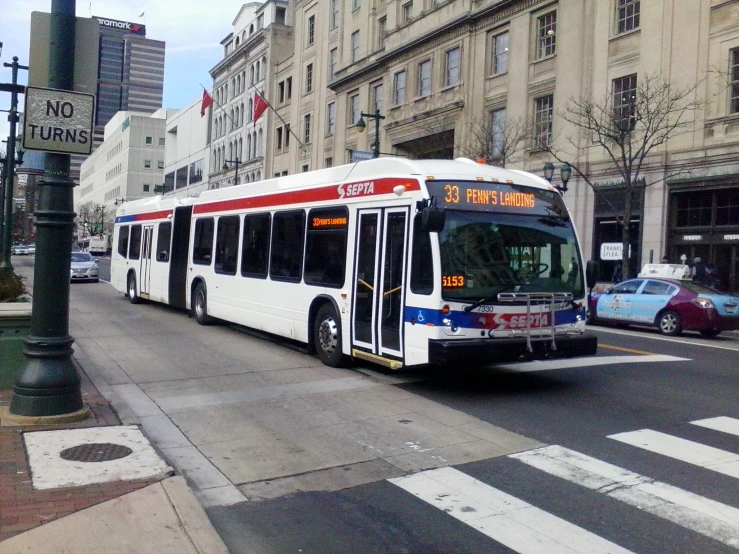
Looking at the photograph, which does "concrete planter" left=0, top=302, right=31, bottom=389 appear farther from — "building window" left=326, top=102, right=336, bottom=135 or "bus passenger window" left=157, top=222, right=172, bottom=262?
"building window" left=326, top=102, right=336, bottom=135

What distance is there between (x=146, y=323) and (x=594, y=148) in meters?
19.1

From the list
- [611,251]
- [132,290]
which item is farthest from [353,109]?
[132,290]

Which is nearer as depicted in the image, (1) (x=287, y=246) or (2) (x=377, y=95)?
(1) (x=287, y=246)

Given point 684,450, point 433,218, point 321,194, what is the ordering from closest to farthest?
point 684,450, point 433,218, point 321,194

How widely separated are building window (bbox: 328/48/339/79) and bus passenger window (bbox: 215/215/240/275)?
3732 cm

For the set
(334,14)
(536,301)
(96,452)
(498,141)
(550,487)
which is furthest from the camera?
(334,14)

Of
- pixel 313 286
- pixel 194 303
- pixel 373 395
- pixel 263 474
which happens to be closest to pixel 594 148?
pixel 194 303

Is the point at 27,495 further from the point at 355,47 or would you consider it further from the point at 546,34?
the point at 355,47

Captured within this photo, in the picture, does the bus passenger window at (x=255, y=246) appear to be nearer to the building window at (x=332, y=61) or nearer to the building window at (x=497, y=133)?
the building window at (x=497, y=133)

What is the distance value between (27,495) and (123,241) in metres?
19.5

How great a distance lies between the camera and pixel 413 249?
985 cm

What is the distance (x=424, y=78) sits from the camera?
4059cm

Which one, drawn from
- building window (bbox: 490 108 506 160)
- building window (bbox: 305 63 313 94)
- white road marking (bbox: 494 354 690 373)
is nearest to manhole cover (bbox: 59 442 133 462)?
white road marking (bbox: 494 354 690 373)

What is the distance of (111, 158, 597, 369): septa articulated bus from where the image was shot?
9.52 m
